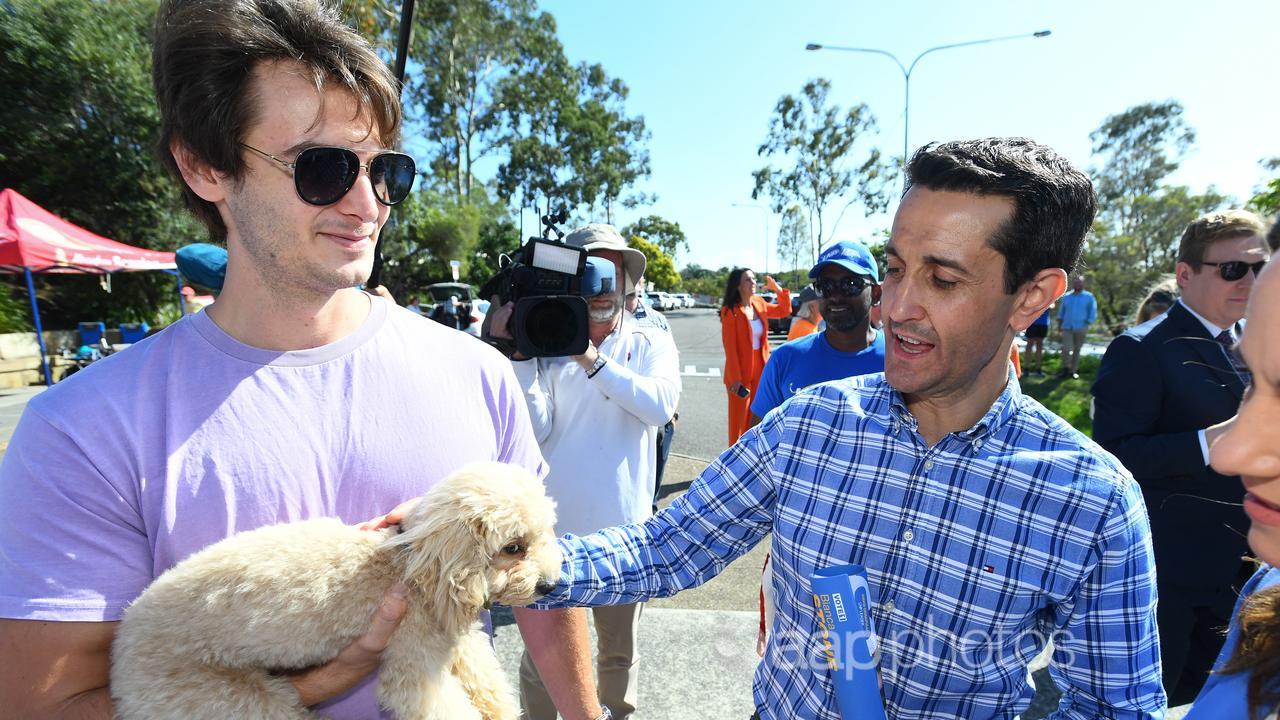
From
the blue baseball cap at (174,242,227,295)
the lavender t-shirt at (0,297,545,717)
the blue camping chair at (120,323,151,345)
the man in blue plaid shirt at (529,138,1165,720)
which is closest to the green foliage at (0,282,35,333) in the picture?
the blue camping chair at (120,323,151,345)

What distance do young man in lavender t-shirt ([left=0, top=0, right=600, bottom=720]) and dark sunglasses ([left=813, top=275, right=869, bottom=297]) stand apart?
2.59 metres

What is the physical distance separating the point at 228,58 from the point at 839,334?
3.13 meters

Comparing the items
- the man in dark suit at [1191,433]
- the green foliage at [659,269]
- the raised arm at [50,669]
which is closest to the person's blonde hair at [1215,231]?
the man in dark suit at [1191,433]

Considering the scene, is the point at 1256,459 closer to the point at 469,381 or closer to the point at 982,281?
the point at 982,281

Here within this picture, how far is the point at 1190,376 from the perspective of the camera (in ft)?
9.33

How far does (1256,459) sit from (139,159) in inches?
947

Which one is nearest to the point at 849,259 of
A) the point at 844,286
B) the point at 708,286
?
the point at 844,286

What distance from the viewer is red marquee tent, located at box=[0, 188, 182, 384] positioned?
36.4 feet

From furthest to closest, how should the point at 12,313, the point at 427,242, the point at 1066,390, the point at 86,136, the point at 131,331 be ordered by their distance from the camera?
the point at 427,242 → the point at 86,136 → the point at 131,331 → the point at 12,313 → the point at 1066,390

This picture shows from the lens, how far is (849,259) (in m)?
3.73

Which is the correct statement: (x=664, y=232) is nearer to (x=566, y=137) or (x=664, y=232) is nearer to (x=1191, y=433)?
(x=566, y=137)

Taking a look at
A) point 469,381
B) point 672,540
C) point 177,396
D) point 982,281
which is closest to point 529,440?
point 469,381

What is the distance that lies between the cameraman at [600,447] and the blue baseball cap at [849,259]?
1.24 m

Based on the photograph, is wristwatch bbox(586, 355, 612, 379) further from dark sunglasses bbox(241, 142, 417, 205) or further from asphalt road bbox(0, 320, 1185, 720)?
asphalt road bbox(0, 320, 1185, 720)
